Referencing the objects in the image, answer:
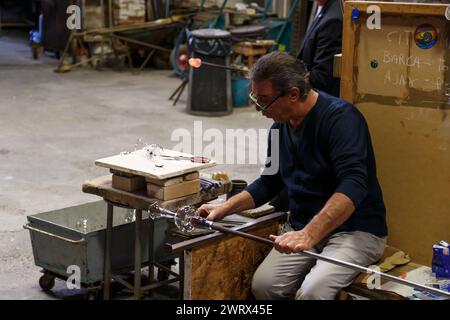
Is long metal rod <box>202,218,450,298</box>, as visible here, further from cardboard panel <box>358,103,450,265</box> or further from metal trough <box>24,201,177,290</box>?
metal trough <box>24,201,177,290</box>

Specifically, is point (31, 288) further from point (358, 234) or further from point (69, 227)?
point (358, 234)

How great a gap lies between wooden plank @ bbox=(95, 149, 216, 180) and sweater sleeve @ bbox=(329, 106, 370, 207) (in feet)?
2.68

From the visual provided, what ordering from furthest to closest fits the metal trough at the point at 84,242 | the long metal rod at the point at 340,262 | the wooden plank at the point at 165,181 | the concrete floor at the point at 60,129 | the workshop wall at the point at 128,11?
1. the workshop wall at the point at 128,11
2. the concrete floor at the point at 60,129
3. the metal trough at the point at 84,242
4. the wooden plank at the point at 165,181
5. the long metal rod at the point at 340,262

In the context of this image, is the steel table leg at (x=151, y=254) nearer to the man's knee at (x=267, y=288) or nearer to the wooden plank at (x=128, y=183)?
the wooden plank at (x=128, y=183)

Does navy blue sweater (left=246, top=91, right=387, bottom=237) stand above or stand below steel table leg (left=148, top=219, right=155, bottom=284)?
above

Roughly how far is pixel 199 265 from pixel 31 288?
1527mm

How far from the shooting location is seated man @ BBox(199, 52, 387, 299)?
9.86 feet

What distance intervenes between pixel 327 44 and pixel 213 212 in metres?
1.47

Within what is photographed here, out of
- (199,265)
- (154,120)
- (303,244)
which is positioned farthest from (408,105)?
(154,120)

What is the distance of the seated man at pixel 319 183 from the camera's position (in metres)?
3.01

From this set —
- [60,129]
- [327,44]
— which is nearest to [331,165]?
[327,44]

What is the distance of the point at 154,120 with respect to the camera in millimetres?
8172

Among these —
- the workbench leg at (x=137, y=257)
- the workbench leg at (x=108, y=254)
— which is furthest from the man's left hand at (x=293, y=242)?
the workbench leg at (x=108, y=254)

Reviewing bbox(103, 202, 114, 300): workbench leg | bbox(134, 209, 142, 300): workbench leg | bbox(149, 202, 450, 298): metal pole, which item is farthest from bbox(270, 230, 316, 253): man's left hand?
bbox(103, 202, 114, 300): workbench leg
